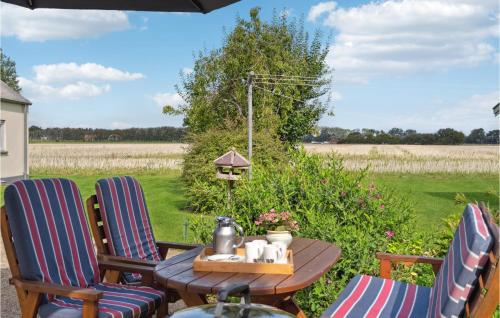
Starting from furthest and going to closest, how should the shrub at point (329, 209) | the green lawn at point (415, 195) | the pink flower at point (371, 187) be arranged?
the green lawn at point (415, 195), the pink flower at point (371, 187), the shrub at point (329, 209)

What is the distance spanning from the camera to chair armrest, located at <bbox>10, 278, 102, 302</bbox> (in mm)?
2752

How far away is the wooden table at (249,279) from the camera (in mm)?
2693

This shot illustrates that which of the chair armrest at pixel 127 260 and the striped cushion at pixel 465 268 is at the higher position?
the striped cushion at pixel 465 268

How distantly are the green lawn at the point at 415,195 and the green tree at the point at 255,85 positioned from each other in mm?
2700

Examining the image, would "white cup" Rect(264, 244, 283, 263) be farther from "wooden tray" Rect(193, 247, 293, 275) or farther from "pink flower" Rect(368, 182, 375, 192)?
"pink flower" Rect(368, 182, 375, 192)

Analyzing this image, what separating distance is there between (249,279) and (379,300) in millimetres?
768

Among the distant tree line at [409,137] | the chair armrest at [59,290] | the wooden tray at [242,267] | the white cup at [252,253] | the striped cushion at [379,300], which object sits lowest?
the striped cushion at [379,300]

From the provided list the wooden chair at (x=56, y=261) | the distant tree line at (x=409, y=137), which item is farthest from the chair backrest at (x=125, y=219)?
the distant tree line at (x=409, y=137)

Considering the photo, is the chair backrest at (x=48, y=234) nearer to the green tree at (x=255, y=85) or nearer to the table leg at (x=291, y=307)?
the table leg at (x=291, y=307)

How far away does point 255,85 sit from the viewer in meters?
16.8

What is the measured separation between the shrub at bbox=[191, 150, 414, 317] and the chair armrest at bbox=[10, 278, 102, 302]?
1940mm

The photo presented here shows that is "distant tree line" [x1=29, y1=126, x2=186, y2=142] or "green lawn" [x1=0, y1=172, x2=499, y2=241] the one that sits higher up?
"distant tree line" [x1=29, y1=126, x2=186, y2=142]

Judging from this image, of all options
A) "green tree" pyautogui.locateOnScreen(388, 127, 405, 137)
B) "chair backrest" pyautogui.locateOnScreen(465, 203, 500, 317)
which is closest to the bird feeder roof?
"chair backrest" pyautogui.locateOnScreen(465, 203, 500, 317)

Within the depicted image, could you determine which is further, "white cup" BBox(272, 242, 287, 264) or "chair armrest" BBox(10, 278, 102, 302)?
"white cup" BBox(272, 242, 287, 264)
